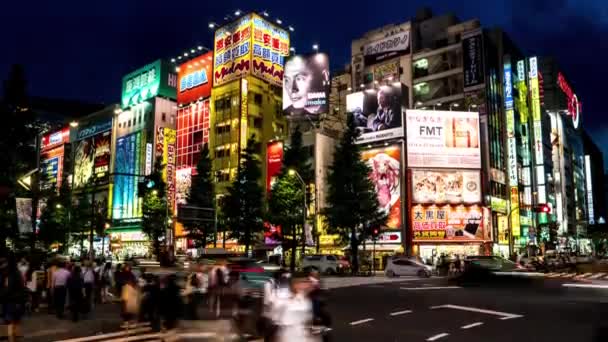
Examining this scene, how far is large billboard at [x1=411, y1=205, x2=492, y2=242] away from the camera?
173 ft

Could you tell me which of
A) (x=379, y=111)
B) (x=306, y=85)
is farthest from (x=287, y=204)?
(x=379, y=111)

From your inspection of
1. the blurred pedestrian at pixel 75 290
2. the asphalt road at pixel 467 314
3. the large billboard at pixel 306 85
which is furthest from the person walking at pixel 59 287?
the large billboard at pixel 306 85

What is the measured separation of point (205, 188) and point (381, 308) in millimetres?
35000

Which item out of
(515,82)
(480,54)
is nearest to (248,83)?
(480,54)

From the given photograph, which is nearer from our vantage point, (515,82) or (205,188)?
(205,188)

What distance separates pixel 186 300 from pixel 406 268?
25.8 m

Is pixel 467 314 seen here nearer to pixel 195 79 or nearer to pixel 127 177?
pixel 195 79

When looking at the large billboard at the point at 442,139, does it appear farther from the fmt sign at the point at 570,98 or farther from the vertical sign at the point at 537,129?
the fmt sign at the point at 570,98

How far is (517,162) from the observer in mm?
66062

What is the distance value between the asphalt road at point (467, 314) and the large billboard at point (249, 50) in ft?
168

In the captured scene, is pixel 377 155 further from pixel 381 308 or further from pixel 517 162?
pixel 381 308

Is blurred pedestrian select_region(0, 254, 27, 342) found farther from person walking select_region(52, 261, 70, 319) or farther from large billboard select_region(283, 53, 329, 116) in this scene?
large billboard select_region(283, 53, 329, 116)

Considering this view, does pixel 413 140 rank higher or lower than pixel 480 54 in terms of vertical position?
lower

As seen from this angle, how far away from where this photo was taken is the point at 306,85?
189 feet
